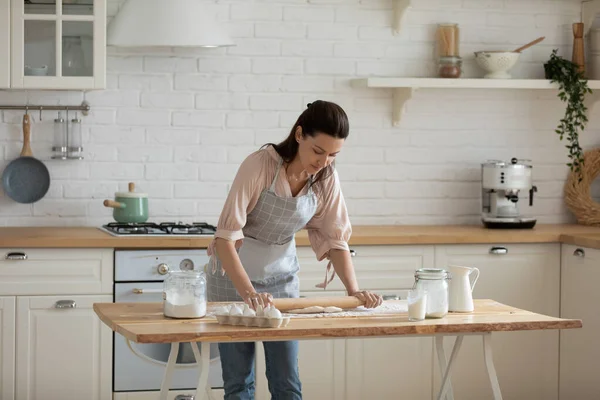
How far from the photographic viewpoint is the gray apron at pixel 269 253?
10.3 ft

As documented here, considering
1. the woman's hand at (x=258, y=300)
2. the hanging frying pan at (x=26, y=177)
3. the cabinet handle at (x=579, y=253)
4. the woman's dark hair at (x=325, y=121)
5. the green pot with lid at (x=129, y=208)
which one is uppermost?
the woman's dark hair at (x=325, y=121)

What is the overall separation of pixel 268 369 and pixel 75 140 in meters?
2.06

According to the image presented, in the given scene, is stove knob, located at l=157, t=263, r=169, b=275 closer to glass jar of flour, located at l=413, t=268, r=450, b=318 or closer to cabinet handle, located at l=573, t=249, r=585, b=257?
glass jar of flour, located at l=413, t=268, r=450, b=318

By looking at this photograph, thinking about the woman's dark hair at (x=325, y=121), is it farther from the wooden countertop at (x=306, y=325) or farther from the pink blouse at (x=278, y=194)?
the wooden countertop at (x=306, y=325)

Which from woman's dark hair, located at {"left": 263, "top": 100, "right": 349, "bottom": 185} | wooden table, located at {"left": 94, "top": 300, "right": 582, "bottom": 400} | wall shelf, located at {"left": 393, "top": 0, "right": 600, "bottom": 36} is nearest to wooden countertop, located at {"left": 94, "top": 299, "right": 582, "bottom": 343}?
wooden table, located at {"left": 94, "top": 300, "right": 582, "bottom": 400}

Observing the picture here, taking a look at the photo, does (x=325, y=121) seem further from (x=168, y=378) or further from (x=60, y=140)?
(x=60, y=140)

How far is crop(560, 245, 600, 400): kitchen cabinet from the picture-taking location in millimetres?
4410

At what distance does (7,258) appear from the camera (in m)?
4.12

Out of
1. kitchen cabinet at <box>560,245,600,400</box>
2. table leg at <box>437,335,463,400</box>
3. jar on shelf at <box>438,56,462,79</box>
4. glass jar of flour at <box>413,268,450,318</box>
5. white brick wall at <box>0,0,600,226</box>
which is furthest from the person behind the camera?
jar on shelf at <box>438,56,462,79</box>

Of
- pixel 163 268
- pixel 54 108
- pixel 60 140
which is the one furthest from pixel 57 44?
pixel 163 268

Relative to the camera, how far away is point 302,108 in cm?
491

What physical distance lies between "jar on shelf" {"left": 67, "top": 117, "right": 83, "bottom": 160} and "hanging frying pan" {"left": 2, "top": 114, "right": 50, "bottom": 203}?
0.15m

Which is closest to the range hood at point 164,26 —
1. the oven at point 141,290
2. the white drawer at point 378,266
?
the oven at point 141,290

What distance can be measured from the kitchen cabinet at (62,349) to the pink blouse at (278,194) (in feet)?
4.43
